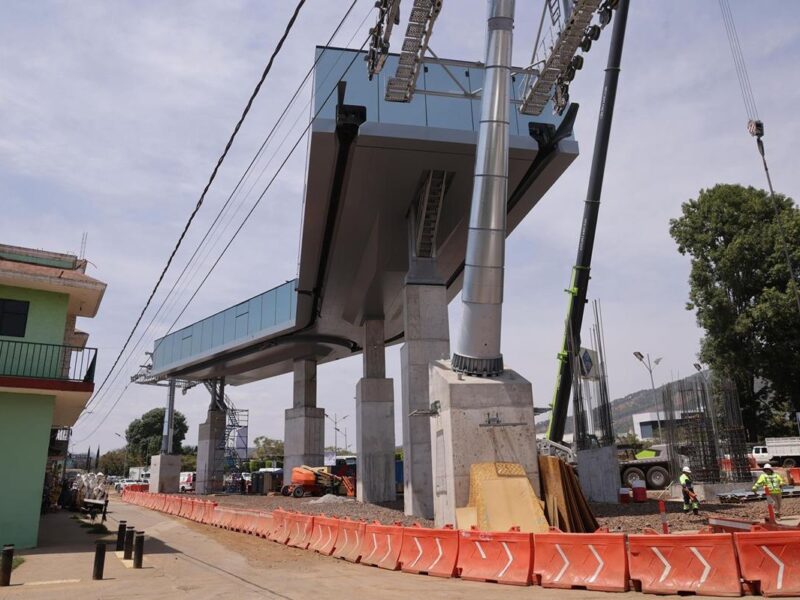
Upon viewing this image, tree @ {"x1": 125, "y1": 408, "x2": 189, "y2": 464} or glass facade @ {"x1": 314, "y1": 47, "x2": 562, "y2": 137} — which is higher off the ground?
glass facade @ {"x1": 314, "y1": 47, "x2": 562, "y2": 137}

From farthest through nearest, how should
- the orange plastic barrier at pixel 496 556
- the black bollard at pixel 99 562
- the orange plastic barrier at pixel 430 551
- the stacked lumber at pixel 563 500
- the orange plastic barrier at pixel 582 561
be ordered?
the stacked lumber at pixel 563 500, the black bollard at pixel 99 562, the orange plastic barrier at pixel 430 551, the orange plastic barrier at pixel 496 556, the orange plastic barrier at pixel 582 561

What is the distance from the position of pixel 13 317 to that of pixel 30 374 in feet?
5.71

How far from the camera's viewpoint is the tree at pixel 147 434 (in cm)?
11475

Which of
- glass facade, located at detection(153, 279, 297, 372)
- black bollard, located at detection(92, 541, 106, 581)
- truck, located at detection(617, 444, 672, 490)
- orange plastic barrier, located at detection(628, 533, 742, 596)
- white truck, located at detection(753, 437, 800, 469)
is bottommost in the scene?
black bollard, located at detection(92, 541, 106, 581)

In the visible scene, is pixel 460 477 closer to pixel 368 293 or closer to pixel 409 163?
pixel 409 163

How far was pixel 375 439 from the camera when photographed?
94.4 ft

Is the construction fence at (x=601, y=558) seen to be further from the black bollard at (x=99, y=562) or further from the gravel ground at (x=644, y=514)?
the black bollard at (x=99, y=562)

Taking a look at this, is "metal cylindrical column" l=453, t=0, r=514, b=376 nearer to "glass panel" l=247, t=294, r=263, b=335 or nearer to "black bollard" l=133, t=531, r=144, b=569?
"black bollard" l=133, t=531, r=144, b=569

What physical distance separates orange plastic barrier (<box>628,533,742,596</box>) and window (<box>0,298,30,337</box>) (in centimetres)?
1621

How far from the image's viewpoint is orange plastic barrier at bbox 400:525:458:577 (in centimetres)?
1073

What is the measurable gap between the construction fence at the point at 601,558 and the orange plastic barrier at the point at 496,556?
0.01 metres

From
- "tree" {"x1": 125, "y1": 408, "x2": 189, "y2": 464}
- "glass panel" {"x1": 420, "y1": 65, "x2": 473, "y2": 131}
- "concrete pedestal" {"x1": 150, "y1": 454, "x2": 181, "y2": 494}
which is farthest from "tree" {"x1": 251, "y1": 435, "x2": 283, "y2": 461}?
"glass panel" {"x1": 420, "y1": 65, "x2": 473, "y2": 131}

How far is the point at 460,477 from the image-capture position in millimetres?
13984

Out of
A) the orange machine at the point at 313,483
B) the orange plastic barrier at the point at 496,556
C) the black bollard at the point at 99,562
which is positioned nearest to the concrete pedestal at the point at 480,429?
the orange plastic barrier at the point at 496,556
